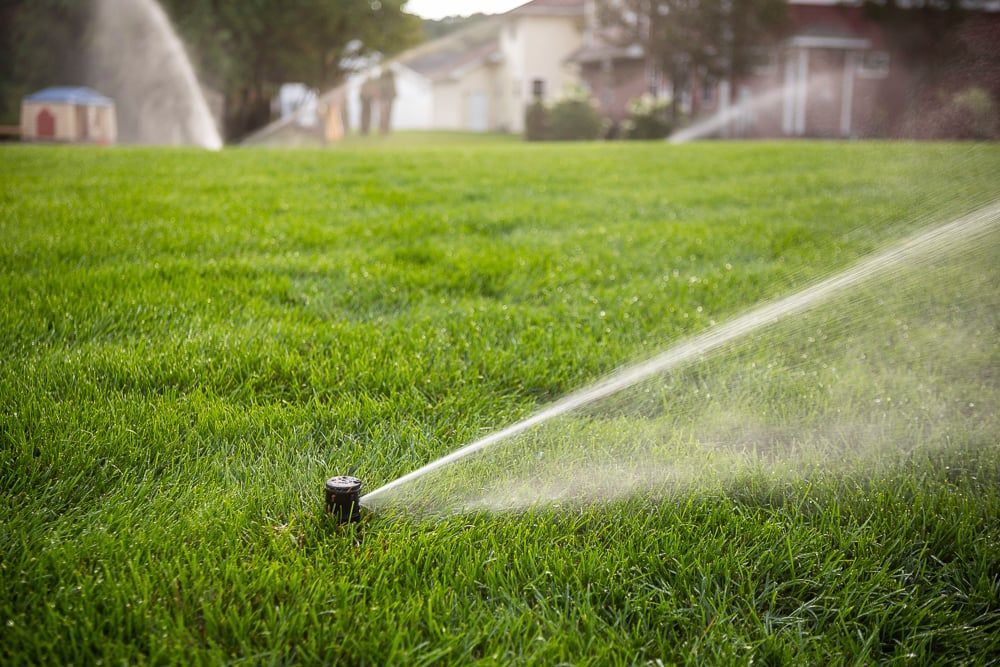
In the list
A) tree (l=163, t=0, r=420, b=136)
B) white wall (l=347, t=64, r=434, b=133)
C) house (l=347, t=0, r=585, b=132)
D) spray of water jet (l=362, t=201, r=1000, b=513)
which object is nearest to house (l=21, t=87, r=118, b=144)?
tree (l=163, t=0, r=420, b=136)

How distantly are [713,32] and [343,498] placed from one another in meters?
25.8

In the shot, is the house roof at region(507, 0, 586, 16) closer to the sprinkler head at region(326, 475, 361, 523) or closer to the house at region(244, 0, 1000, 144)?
the house at region(244, 0, 1000, 144)

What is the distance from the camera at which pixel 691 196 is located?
22.0ft

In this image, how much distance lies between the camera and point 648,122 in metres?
22.6

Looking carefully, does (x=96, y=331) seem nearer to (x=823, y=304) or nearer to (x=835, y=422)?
(x=835, y=422)

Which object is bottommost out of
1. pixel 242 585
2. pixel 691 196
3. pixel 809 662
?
pixel 809 662

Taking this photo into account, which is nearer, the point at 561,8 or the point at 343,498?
the point at 343,498

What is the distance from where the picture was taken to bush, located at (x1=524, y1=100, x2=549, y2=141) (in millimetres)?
24844

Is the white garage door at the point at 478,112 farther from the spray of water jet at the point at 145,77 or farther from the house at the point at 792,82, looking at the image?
the spray of water jet at the point at 145,77

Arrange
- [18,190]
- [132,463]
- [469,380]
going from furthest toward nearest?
[18,190] → [469,380] → [132,463]

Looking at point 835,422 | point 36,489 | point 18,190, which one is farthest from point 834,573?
point 18,190

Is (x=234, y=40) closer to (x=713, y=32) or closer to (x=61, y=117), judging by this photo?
(x=61, y=117)

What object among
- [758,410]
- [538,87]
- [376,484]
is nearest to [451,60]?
[538,87]

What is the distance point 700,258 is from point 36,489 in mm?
3549
